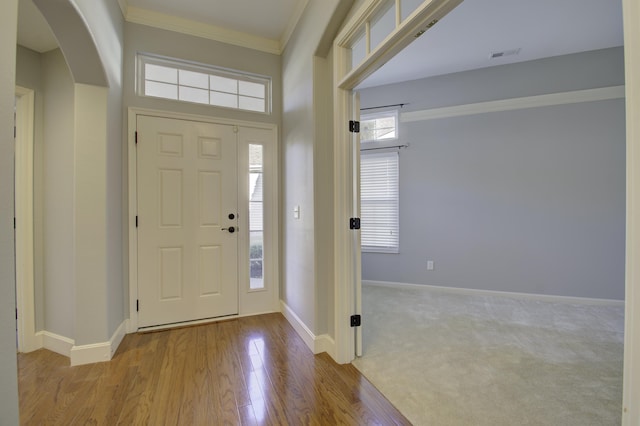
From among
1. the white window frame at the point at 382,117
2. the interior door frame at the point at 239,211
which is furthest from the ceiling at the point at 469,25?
the interior door frame at the point at 239,211

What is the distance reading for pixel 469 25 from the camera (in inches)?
115

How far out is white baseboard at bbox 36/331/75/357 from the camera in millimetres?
2211

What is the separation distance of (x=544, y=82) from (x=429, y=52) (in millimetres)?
1575

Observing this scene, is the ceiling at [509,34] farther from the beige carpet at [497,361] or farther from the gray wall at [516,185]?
the beige carpet at [497,361]

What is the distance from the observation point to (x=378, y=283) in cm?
432

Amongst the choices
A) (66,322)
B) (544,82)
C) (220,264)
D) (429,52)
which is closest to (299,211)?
(220,264)

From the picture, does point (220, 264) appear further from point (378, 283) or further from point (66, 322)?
point (378, 283)

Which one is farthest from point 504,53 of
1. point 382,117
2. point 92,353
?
point 92,353

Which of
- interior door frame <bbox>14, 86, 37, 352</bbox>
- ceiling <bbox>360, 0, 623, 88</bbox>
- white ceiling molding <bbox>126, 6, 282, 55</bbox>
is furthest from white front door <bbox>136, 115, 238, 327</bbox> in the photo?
ceiling <bbox>360, 0, 623, 88</bbox>

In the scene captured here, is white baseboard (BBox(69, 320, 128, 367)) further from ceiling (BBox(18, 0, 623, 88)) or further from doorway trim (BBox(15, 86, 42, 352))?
ceiling (BBox(18, 0, 623, 88))

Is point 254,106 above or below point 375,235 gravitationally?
above

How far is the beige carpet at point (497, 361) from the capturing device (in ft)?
5.21

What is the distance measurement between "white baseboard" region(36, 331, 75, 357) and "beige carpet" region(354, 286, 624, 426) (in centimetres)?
230

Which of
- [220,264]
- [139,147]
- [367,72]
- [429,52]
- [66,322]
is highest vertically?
[429,52]
